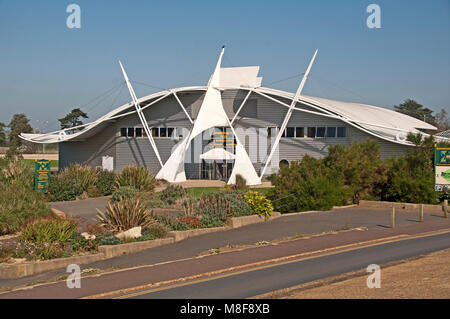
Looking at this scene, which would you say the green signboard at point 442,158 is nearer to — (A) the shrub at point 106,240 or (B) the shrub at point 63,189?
(A) the shrub at point 106,240

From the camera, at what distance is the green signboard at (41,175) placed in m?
26.6

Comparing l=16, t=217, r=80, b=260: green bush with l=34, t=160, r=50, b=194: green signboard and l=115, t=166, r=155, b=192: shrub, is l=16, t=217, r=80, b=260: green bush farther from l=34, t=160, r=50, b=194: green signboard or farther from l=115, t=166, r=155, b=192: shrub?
l=115, t=166, r=155, b=192: shrub

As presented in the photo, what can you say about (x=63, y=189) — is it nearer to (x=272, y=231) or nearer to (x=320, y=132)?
(x=272, y=231)

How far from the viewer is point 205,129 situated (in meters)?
45.8

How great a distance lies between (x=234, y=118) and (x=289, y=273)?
35552 mm

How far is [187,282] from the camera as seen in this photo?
11.5 metres

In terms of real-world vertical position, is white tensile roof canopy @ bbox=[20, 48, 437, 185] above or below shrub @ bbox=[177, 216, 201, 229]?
above

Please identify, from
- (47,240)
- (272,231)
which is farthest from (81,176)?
(47,240)

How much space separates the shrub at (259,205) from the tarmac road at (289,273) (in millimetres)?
6100

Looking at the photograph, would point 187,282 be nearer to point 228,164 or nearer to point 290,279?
point 290,279

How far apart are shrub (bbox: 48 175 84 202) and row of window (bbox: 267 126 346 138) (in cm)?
2074

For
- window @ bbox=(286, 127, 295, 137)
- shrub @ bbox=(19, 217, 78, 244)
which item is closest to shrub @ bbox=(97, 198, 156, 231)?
shrub @ bbox=(19, 217, 78, 244)

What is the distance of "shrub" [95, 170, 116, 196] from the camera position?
32.3 m

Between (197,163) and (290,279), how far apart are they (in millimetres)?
38596
